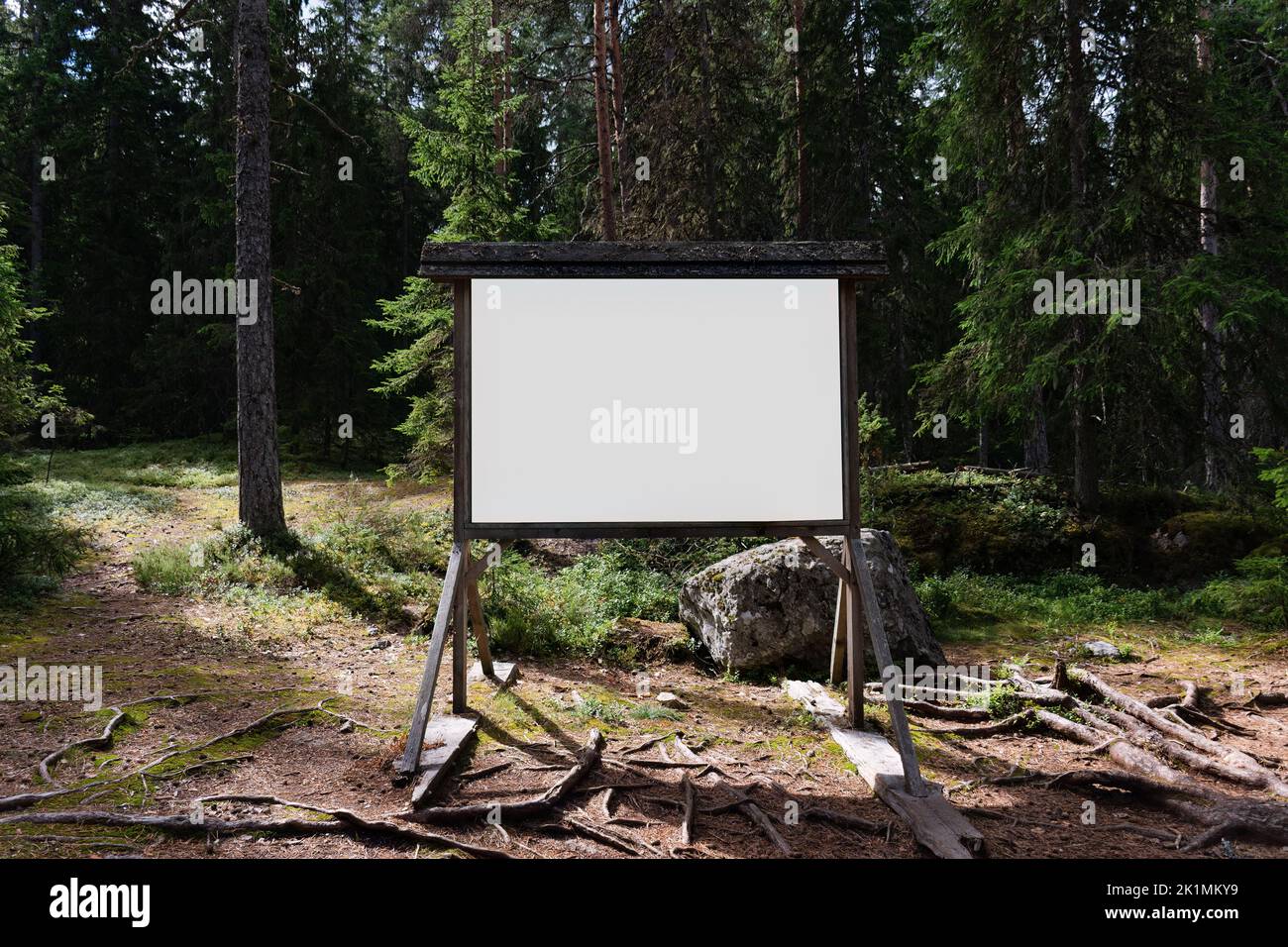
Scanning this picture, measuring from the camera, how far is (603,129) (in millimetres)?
14008

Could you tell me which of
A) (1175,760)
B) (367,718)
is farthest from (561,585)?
(1175,760)

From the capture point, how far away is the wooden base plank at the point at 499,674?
7555 millimetres

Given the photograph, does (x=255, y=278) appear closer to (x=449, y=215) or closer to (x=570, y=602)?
(x=449, y=215)

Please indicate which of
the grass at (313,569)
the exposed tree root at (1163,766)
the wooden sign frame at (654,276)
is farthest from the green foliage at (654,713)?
the grass at (313,569)

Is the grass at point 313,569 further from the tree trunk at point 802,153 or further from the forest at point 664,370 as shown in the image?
the tree trunk at point 802,153

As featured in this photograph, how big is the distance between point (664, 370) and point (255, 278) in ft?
28.3

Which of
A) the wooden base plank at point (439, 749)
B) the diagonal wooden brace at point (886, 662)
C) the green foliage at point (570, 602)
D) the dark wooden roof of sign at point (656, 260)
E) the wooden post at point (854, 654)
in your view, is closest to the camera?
the wooden base plank at point (439, 749)

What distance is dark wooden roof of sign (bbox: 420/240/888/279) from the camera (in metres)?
5.76

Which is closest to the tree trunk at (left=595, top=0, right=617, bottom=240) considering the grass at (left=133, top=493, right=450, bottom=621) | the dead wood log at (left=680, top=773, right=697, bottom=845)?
the grass at (left=133, top=493, right=450, bottom=621)

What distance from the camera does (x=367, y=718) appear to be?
6391 millimetres

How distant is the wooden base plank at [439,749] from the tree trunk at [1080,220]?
35.3 ft

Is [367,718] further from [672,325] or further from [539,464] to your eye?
[672,325]

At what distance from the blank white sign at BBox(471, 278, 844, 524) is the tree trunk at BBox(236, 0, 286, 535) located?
715cm

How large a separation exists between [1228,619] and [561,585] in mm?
9085
